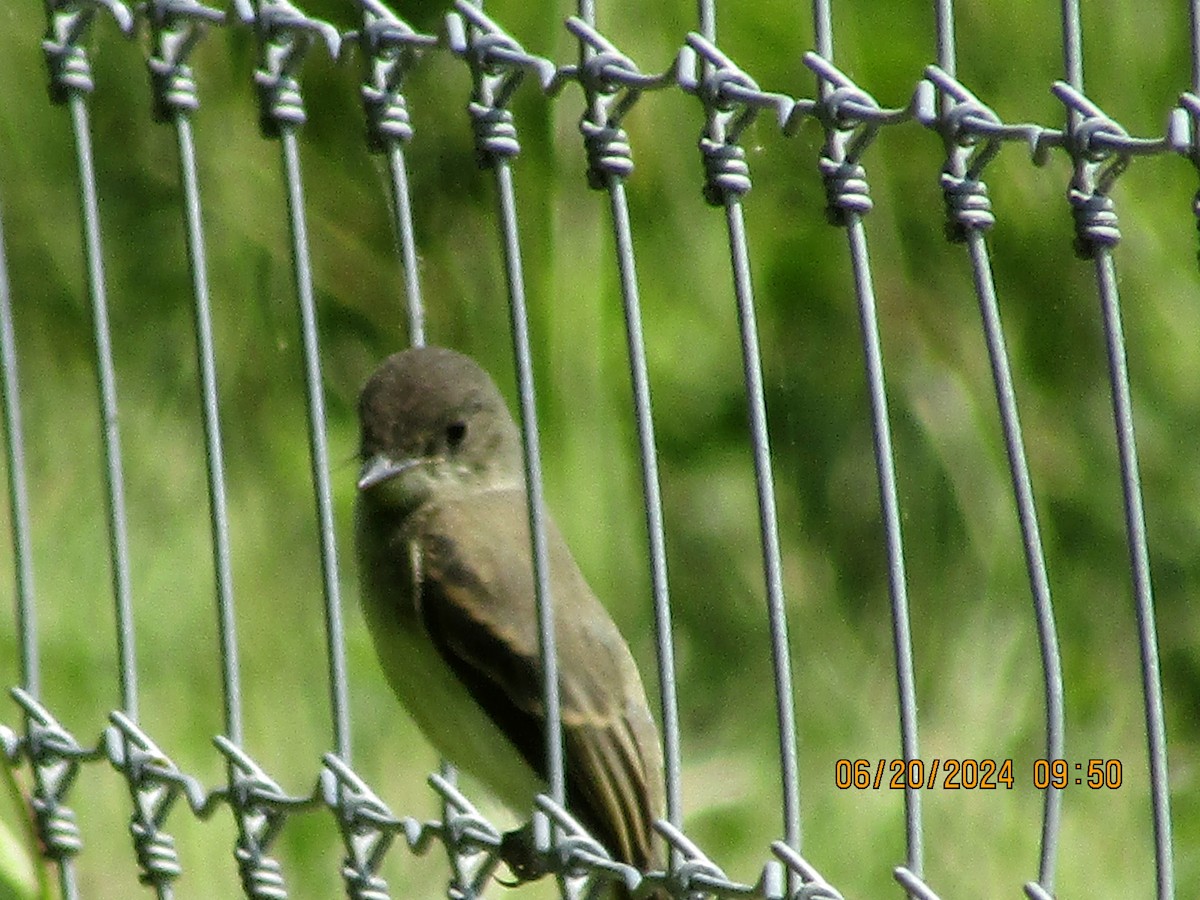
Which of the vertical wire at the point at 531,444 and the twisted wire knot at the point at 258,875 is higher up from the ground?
the vertical wire at the point at 531,444

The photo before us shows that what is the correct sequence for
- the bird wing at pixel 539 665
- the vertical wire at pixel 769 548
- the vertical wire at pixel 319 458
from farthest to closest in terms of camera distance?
the bird wing at pixel 539 665, the vertical wire at pixel 319 458, the vertical wire at pixel 769 548

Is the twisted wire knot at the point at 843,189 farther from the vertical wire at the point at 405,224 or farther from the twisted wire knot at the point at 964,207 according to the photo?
the vertical wire at the point at 405,224

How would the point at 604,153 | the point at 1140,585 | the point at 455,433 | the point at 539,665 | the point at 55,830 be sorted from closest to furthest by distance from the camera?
the point at 1140,585 → the point at 604,153 → the point at 55,830 → the point at 539,665 → the point at 455,433

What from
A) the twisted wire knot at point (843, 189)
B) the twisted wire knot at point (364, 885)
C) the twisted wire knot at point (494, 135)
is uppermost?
the twisted wire knot at point (494, 135)

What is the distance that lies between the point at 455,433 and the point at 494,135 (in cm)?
98

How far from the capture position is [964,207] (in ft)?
5.31

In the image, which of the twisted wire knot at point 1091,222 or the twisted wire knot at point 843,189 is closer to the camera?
the twisted wire knot at point 1091,222

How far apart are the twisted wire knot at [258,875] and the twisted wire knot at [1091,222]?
1117 millimetres

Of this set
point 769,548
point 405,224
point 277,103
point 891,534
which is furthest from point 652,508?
point 277,103

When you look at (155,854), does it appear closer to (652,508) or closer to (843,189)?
(652,508)

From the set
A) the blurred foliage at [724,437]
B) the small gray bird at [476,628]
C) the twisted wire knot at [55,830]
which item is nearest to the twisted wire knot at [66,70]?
the small gray bird at [476,628]

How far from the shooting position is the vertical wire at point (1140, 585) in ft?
4.98

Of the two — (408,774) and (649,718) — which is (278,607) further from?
(649,718)

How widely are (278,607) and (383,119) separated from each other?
2860 mm
